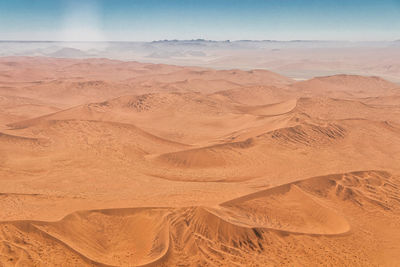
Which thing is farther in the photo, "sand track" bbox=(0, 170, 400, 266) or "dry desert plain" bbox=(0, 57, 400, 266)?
"dry desert plain" bbox=(0, 57, 400, 266)

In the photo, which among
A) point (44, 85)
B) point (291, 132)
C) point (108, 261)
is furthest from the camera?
point (44, 85)

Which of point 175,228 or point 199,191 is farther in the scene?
point 199,191

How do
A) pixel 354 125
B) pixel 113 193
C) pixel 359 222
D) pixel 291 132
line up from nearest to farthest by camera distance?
pixel 359 222, pixel 113 193, pixel 291 132, pixel 354 125

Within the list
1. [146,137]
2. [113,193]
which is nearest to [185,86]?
[146,137]

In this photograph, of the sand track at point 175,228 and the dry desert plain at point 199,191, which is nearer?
the sand track at point 175,228

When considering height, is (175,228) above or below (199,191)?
above

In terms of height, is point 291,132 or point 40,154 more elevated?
point 291,132

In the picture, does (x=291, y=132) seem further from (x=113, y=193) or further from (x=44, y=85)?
(x=44, y=85)

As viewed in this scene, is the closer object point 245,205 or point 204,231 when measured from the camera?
point 204,231
